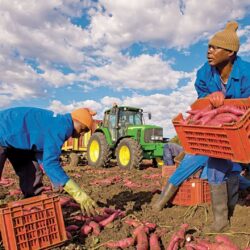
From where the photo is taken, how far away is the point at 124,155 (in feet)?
39.4

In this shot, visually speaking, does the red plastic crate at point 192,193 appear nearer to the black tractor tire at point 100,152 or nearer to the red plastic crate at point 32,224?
the red plastic crate at point 32,224

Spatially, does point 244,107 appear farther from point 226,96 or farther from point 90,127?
point 90,127

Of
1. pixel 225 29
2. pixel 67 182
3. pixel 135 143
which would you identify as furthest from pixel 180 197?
pixel 135 143

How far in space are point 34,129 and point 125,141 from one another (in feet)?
26.4

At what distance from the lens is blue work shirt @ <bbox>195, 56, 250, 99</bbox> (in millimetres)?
3736

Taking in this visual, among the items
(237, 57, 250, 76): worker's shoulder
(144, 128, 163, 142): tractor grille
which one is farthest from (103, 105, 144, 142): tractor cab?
(237, 57, 250, 76): worker's shoulder

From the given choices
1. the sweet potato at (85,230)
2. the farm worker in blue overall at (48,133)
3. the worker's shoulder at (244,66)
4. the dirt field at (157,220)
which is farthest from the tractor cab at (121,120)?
the worker's shoulder at (244,66)

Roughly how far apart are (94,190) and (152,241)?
141 inches

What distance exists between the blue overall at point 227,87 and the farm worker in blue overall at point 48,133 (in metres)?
1.32

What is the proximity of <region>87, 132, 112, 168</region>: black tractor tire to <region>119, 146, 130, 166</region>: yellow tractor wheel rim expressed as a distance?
2.44 feet

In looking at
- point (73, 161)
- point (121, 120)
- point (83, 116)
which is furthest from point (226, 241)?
point (73, 161)

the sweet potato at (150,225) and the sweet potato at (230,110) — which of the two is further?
the sweet potato at (150,225)

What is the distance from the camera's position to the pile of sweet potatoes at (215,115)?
334 cm

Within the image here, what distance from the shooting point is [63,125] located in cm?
375
